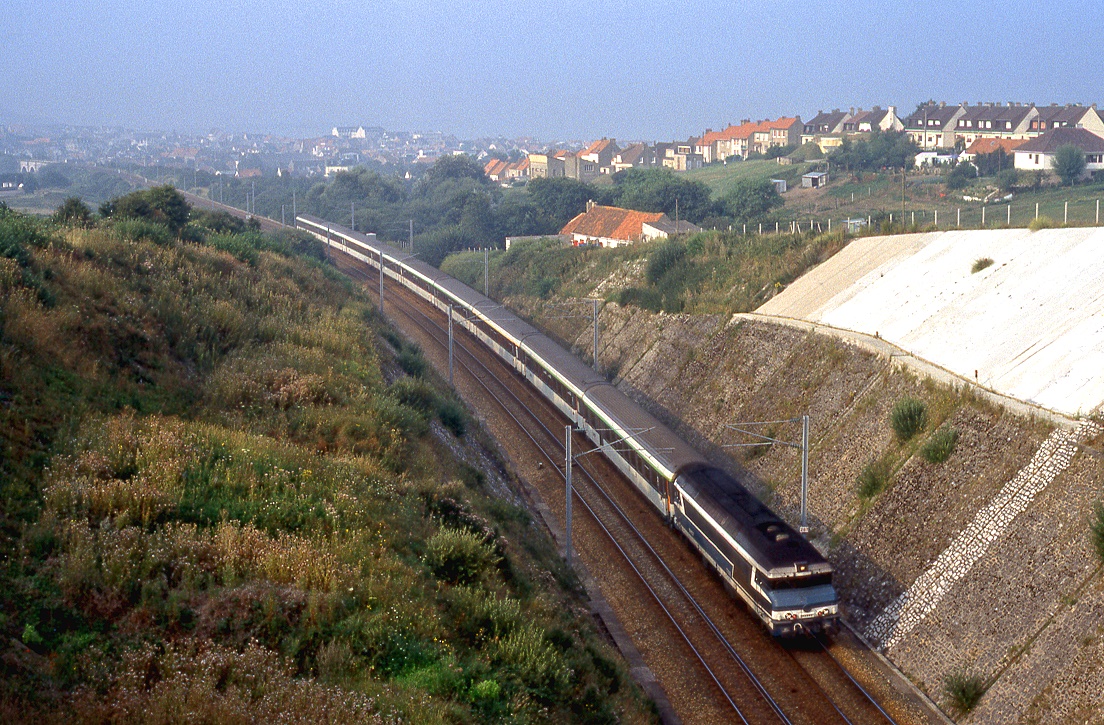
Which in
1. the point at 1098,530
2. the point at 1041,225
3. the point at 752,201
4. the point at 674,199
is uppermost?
the point at 674,199

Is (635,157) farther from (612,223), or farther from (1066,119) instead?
(612,223)

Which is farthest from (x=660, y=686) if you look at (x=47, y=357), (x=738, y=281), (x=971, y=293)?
(x=738, y=281)

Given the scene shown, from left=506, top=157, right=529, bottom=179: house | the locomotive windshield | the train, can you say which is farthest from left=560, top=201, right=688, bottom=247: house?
left=506, top=157, right=529, bottom=179: house

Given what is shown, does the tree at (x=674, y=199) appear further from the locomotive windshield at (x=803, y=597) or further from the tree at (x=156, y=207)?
the locomotive windshield at (x=803, y=597)

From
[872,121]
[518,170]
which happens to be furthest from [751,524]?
[518,170]

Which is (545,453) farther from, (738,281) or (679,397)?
(738,281)
